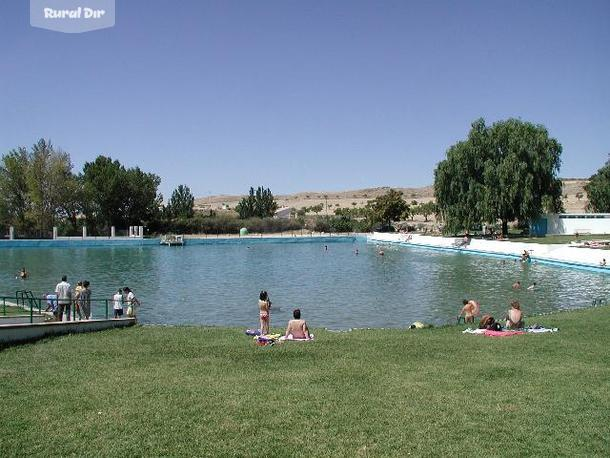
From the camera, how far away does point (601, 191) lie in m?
76.3

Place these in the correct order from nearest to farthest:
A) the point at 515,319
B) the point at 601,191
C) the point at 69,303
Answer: the point at 515,319
the point at 69,303
the point at 601,191

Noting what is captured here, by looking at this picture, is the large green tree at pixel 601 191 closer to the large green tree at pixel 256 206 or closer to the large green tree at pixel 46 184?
the large green tree at pixel 256 206

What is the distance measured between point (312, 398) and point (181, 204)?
306 feet

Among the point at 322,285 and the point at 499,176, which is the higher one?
the point at 499,176

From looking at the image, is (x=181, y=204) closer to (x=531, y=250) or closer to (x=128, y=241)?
(x=128, y=241)

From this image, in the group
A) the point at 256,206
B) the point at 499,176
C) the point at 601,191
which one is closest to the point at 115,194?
the point at 256,206

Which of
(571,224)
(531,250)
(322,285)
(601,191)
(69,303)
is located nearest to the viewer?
(69,303)

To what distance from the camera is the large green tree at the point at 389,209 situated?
9412cm

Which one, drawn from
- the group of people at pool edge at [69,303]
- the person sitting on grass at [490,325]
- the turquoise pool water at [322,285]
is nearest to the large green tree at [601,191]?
the turquoise pool water at [322,285]

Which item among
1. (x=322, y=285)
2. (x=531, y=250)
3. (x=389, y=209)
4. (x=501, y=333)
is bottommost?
(x=322, y=285)

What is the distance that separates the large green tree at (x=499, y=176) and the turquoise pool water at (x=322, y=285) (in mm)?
7619

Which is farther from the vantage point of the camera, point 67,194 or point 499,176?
point 67,194

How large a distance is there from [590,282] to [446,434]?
28855 millimetres

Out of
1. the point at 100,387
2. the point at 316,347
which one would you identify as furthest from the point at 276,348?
the point at 100,387
